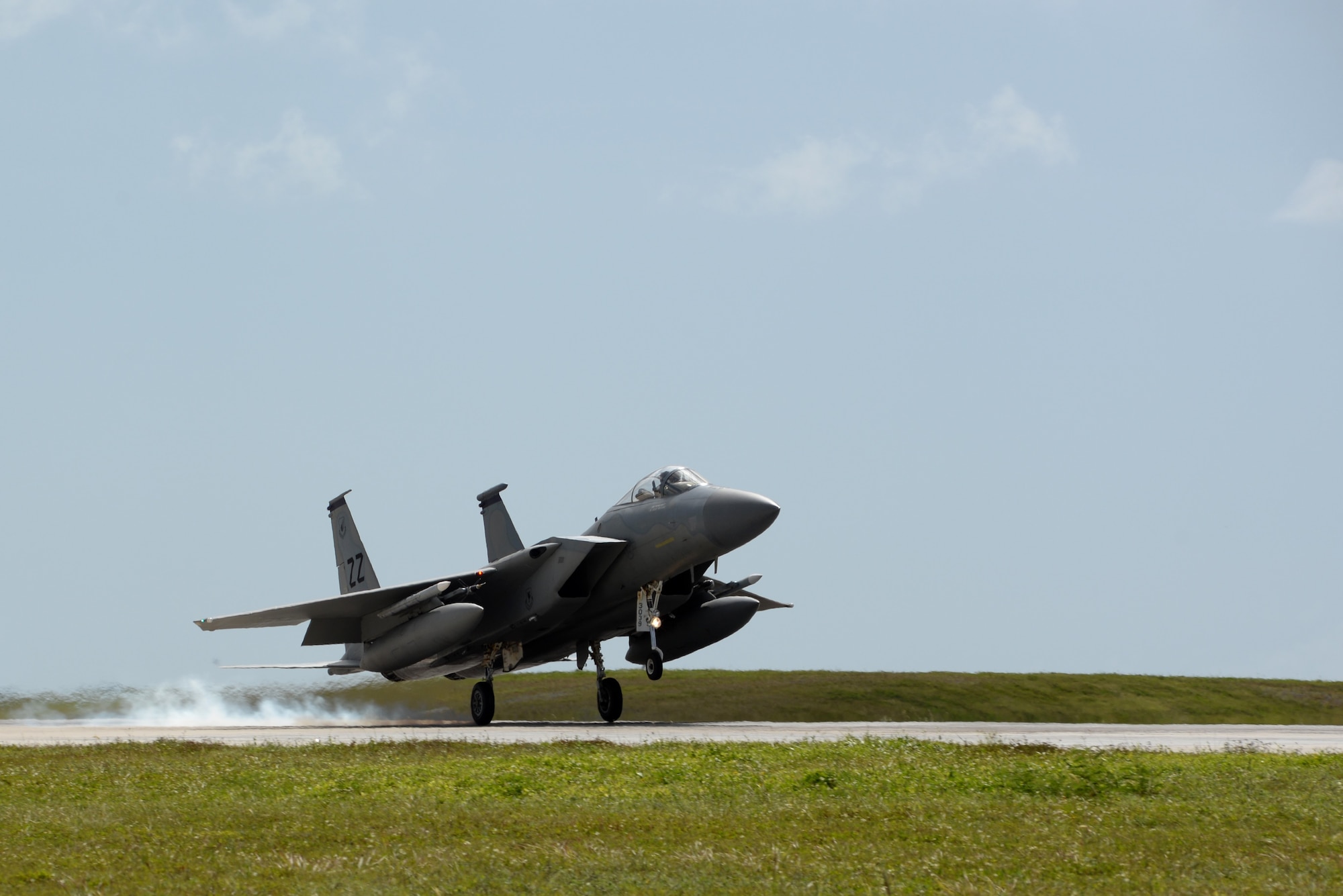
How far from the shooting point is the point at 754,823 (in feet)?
30.5

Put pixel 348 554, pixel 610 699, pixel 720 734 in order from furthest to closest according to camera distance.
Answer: pixel 348 554 < pixel 610 699 < pixel 720 734

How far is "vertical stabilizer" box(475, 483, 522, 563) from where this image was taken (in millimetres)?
26844

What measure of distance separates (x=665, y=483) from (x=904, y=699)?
1618cm

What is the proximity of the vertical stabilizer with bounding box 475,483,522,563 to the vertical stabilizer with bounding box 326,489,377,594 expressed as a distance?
360 centimetres

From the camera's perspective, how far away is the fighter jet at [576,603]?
70.6 feet

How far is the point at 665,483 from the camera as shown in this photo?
2230 cm

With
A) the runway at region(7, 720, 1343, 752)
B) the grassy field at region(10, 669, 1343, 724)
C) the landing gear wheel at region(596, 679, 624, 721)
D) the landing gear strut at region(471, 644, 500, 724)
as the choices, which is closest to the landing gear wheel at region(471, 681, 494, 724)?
the landing gear strut at region(471, 644, 500, 724)

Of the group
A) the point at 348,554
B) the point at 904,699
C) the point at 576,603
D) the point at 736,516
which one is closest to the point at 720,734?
the point at 736,516

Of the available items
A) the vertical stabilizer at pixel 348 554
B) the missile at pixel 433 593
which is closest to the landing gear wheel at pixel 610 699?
the missile at pixel 433 593

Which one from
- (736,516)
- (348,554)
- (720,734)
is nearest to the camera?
(720,734)

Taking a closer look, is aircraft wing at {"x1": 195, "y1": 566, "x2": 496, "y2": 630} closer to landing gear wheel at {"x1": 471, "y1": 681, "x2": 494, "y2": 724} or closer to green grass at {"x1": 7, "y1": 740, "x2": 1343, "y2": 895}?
landing gear wheel at {"x1": 471, "y1": 681, "x2": 494, "y2": 724}

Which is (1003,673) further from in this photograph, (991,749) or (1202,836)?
(1202,836)

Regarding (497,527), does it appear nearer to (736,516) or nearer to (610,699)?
(610,699)

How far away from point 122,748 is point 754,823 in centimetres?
1130
